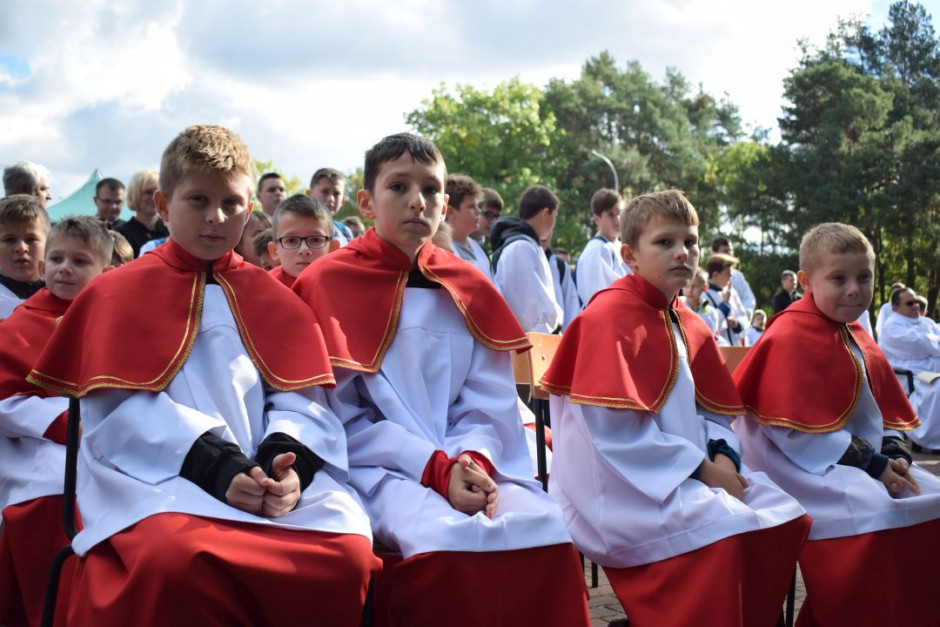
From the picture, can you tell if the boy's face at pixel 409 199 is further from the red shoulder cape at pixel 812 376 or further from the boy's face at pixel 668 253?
the red shoulder cape at pixel 812 376

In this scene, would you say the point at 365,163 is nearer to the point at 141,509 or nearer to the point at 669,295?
the point at 669,295

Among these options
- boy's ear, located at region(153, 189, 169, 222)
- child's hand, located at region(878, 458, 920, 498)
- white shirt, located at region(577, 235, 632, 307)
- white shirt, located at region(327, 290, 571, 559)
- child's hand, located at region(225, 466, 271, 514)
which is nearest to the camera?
child's hand, located at region(225, 466, 271, 514)

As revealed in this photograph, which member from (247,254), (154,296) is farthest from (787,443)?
(247,254)

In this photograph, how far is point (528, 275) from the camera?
7.55 metres

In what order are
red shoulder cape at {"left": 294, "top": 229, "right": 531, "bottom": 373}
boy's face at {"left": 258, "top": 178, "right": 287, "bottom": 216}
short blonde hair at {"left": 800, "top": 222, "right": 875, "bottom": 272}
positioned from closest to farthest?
red shoulder cape at {"left": 294, "top": 229, "right": 531, "bottom": 373} < short blonde hair at {"left": 800, "top": 222, "right": 875, "bottom": 272} < boy's face at {"left": 258, "top": 178, "right": 287, "bottom": 216}

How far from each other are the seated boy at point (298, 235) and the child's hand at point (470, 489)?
6.50 ft

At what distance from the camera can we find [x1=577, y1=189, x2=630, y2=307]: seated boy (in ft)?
27.7

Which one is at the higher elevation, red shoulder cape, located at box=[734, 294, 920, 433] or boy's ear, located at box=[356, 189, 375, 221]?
boy's ear, located at box=[356, 189, 375, 221]

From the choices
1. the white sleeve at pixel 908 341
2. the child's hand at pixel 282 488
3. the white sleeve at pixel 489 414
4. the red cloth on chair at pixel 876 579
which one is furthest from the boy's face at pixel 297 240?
the white sleeve at pixel 908 341

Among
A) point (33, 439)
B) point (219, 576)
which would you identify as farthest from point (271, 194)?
point (219, 576)

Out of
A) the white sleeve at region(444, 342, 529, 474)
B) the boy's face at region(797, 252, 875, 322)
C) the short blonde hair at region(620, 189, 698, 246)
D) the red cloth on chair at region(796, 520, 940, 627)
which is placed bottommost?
the red cloth on chair at region(796, 520, 940, 627)

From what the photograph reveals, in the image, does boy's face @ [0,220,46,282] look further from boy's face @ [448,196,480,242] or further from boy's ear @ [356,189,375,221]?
boy's face @ [448,196,480,242]

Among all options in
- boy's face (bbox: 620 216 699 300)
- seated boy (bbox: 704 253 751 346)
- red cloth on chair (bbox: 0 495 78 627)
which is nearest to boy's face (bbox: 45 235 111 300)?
red cloth on chair (bbox: 0 495 78 627)

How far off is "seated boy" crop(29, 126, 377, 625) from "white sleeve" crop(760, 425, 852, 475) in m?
2.07
